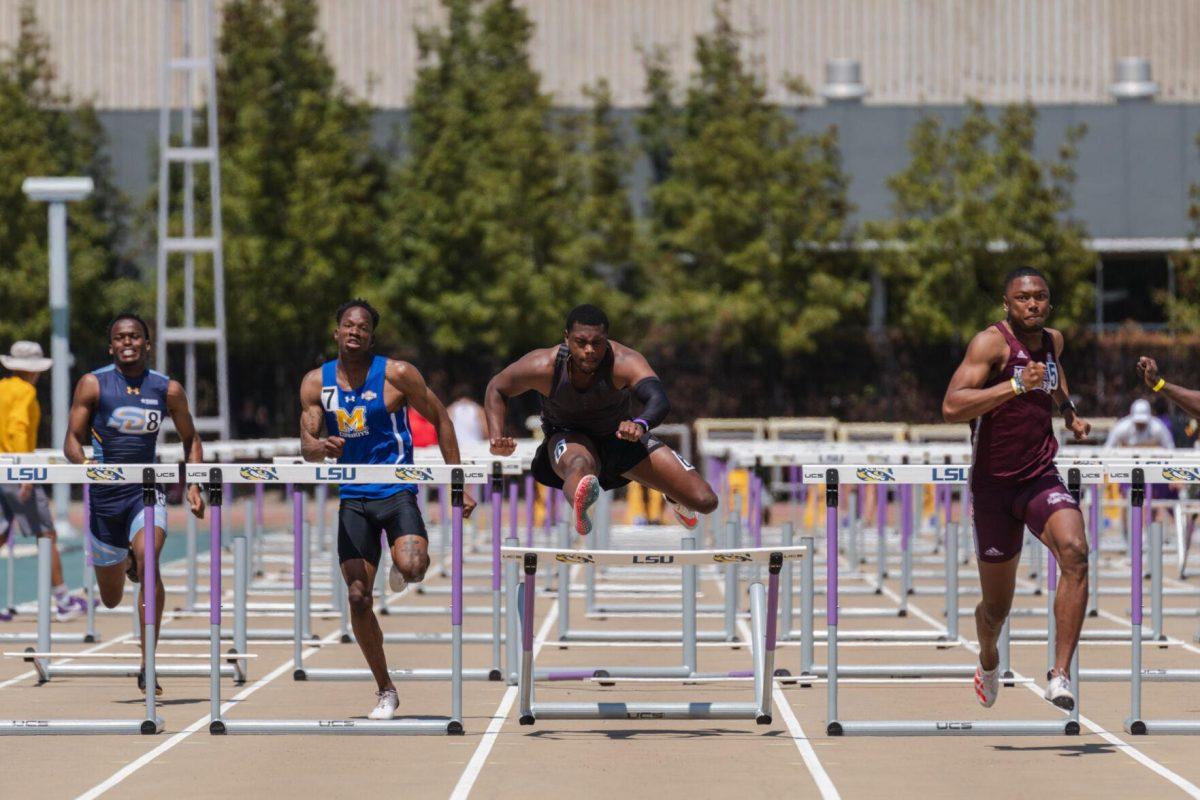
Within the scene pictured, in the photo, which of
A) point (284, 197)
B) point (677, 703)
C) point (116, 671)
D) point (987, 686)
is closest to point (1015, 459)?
point (987, 686)

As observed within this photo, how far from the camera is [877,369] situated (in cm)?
3412

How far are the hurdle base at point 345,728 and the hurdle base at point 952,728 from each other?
1.86 meters

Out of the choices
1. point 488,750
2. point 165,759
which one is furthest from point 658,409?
point 165,759

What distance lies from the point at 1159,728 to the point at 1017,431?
5.27ft

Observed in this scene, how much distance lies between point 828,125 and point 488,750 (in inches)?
1121

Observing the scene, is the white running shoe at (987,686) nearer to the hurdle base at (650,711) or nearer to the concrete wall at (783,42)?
the hurdle base at (650,711)

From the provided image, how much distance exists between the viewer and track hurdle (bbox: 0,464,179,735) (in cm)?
1024

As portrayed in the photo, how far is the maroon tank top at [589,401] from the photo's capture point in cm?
1108

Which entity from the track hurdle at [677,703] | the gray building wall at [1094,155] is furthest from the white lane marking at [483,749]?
the gray building wall at [1094,155]

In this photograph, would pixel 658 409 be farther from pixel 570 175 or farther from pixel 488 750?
pixel 570 175

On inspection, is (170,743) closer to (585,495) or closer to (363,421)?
(363,421)

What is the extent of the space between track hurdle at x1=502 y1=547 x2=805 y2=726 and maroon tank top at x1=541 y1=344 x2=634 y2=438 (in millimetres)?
990

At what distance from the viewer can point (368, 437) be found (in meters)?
10.8

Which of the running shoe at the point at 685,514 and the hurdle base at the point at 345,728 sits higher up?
the running shoe at the point at 685,514
